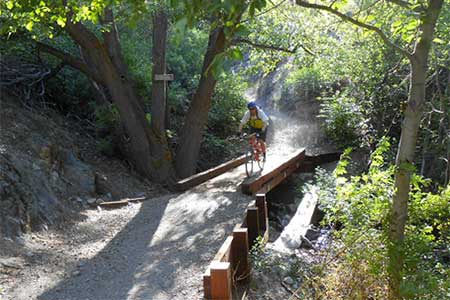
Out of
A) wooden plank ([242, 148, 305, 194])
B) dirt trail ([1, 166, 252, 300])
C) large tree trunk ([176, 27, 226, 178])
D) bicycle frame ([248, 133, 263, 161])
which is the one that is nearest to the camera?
dirt trail ([1, 166, 252, 300])

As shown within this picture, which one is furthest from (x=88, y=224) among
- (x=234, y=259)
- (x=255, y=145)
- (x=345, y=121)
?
(x=345, y=121)

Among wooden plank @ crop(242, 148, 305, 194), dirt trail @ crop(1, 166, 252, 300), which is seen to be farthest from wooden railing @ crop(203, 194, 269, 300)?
wooden plank @ crop(242, 148, 305, 194)

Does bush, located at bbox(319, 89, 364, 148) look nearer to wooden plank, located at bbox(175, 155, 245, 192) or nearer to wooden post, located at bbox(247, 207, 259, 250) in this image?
wooden plank, located at bbox(175, 155, 245, 192)

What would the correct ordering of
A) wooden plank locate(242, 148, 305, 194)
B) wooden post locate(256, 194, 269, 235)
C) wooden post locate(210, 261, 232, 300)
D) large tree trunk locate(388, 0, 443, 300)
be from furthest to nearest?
wooden plank locate(242, 148, 305, 194)
wooden post locate(256, 194, 269, 235)
wooden post locate(210, 261, 232, 300)
large tree trunk locate(388, 0, 443, 300)

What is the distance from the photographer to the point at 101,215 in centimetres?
947

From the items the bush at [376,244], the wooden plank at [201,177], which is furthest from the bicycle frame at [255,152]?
the bush at [376,244]

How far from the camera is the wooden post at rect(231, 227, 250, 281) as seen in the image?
6238mm

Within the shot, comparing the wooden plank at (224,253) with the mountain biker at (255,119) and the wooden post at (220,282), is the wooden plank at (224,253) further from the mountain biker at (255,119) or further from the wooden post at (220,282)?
the mountain biker at (255,119)

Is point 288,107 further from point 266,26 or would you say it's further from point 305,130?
point 266,26

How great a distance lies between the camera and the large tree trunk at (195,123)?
12641 millimetres

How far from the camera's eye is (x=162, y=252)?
23.8ft

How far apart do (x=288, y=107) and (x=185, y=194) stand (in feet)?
38.5

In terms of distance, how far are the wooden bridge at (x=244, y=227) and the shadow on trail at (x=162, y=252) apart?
470mm

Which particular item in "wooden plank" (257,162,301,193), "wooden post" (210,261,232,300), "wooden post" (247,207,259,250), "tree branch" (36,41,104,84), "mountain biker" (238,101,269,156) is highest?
"tree branch" (36,41,104,84)
